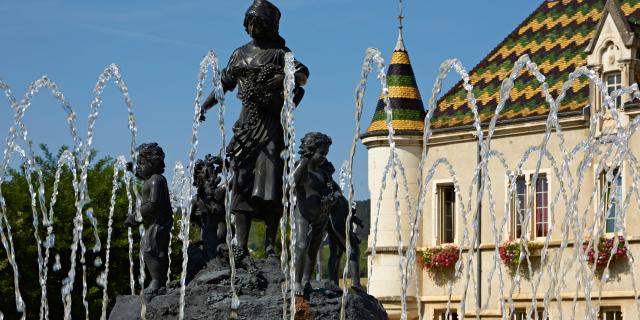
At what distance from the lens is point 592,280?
3825 cm

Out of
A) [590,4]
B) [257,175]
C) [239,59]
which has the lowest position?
[257,175]

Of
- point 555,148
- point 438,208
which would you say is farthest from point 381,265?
point 555,148

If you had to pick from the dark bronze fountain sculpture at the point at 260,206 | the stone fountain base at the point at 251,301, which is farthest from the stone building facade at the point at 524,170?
the stone fountain base at the point at 251,301

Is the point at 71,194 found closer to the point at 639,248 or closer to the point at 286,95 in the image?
the point at 639,248

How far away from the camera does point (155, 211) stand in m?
15.5

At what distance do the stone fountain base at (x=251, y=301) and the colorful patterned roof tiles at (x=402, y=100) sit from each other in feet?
88.9

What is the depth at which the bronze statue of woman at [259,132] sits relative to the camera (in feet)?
50.8

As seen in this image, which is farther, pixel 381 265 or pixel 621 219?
pixel 381 265

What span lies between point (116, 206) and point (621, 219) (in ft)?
43.5

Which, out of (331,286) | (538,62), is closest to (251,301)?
(331,286)

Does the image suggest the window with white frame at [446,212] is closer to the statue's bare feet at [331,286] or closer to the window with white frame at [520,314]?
the window with white frame at [520,314]

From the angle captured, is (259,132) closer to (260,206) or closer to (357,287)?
(260,206)

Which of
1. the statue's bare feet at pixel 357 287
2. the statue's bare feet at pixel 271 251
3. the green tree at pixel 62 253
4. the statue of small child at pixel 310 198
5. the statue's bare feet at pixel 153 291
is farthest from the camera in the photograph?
the green tree at pixel 62 253

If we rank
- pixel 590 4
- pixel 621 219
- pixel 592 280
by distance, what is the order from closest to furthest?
pixel 621 219 → pixel 592 280 → pixel 590 4
